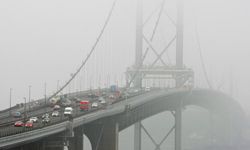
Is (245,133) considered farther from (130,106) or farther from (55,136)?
(55,136)

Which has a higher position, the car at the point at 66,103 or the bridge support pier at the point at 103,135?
the car at the point at 66,103

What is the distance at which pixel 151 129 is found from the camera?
97.8 m

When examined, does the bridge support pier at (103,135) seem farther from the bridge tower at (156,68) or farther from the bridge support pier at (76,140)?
the bridge tower at (156,68)

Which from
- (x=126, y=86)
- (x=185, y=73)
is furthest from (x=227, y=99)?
(x=126, y=86)

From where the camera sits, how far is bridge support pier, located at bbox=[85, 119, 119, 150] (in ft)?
103

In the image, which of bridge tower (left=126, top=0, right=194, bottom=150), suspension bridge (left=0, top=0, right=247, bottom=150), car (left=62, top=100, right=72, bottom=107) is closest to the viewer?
suspension bridge (left=0, top=0, right=247, bottom=150)

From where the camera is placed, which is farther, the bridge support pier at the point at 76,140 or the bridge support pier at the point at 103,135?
the bridge support pier at the point at 103,135

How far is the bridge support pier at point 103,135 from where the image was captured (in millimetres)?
31453

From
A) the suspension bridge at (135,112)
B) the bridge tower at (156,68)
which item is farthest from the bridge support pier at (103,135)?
the bridge tower at (156,68)

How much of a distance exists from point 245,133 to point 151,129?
1564cm

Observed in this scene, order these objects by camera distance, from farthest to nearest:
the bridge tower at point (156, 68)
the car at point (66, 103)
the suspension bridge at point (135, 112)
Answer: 1. the bridge tower at point (156, 68)
2. the car at point (66, 103)
3. the suspension bridge at point (135, 112)

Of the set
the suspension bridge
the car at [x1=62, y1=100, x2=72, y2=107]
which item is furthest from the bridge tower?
the car at [x1=62, y1=100, x2=72, y2=107]

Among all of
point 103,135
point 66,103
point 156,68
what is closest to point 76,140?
point 103,135

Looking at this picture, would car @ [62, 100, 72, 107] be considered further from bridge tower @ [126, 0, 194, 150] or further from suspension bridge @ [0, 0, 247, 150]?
bridge tower @ [126, 0, 194, 150]
